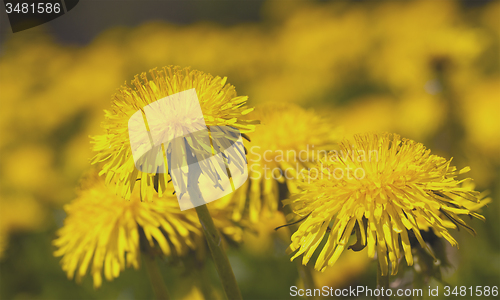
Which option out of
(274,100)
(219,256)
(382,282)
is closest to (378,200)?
(382,282)

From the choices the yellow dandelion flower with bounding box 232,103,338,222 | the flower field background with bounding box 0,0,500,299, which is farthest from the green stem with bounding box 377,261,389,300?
the yellow dandelion flower with bounding box 232,103,338,222

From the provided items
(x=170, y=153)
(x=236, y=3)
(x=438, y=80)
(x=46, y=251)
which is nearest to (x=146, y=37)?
(x=236, y=3)

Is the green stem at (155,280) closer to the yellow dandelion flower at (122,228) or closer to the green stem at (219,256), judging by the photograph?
the yellow dandelion flower at (122,228)

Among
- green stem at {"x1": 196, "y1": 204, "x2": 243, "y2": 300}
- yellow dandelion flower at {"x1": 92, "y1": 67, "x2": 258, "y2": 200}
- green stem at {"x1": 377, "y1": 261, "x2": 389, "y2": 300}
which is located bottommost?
green stem at {"x1": 377, "y1": 261, "x2": 389, "y2": 300}

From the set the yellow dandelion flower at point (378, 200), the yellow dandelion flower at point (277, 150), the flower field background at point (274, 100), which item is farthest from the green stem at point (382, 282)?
the yellow dandelion flower at point (277, 150)

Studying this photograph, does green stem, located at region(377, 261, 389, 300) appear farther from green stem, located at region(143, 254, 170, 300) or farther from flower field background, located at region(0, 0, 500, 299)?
green stem, located at region(143, 254, 170, 300)

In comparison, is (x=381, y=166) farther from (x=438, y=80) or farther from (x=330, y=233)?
(x=438, y=80)
